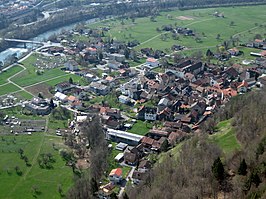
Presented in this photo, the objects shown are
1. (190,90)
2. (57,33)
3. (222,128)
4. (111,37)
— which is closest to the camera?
(222,128)

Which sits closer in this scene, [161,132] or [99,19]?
[161,132]

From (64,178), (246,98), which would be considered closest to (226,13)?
(246,98)

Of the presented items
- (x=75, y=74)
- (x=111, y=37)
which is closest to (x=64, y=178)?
(x=75, y=74)

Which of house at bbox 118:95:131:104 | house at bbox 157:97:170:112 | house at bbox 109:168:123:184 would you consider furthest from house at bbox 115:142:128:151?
house at bbox 118:95:131:104

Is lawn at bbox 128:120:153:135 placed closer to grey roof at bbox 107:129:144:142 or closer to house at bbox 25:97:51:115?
grey roof at bbox 107:129:144:142

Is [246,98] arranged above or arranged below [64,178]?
above

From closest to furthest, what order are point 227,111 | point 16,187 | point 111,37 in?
point 16,187
point 227,111
point 111,37

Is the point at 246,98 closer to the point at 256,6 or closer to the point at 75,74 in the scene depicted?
the point at 75,74
